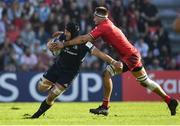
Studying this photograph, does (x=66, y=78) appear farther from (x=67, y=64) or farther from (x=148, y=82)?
(x=148, y=82)

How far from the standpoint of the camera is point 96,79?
2383 centimetres

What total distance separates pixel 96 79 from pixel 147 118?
9.00 m

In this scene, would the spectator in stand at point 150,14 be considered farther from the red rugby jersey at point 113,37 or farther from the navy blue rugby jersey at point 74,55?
the navy blue rugby jersey at point 74,55

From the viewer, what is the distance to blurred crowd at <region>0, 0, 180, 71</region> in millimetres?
25219

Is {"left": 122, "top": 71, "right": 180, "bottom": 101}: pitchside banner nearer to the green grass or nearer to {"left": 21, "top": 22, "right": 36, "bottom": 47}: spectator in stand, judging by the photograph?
{"left": 21, "top": 22, "right": 36, "bottom": 47}: spectator in stand

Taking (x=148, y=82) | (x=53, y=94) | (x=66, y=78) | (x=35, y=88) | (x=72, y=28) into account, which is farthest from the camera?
(x=35, y=88)

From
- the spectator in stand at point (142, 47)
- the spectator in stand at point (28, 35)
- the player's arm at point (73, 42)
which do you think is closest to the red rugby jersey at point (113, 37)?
the player's arm at point (73, 42)

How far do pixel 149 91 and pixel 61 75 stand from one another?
9243mm

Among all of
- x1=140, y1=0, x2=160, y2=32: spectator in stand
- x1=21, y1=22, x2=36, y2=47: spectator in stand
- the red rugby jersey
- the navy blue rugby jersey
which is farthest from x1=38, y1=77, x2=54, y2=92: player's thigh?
x1=140, y1=0, x2=160, y2=32: spectator in stand

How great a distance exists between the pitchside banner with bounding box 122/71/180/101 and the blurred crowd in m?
1.73

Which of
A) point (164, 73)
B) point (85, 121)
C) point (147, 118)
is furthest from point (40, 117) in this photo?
point (164, 73)

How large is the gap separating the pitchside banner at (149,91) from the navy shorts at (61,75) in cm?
800

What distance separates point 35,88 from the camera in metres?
23.4

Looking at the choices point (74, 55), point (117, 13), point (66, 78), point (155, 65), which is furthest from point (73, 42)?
point (117, 13)
